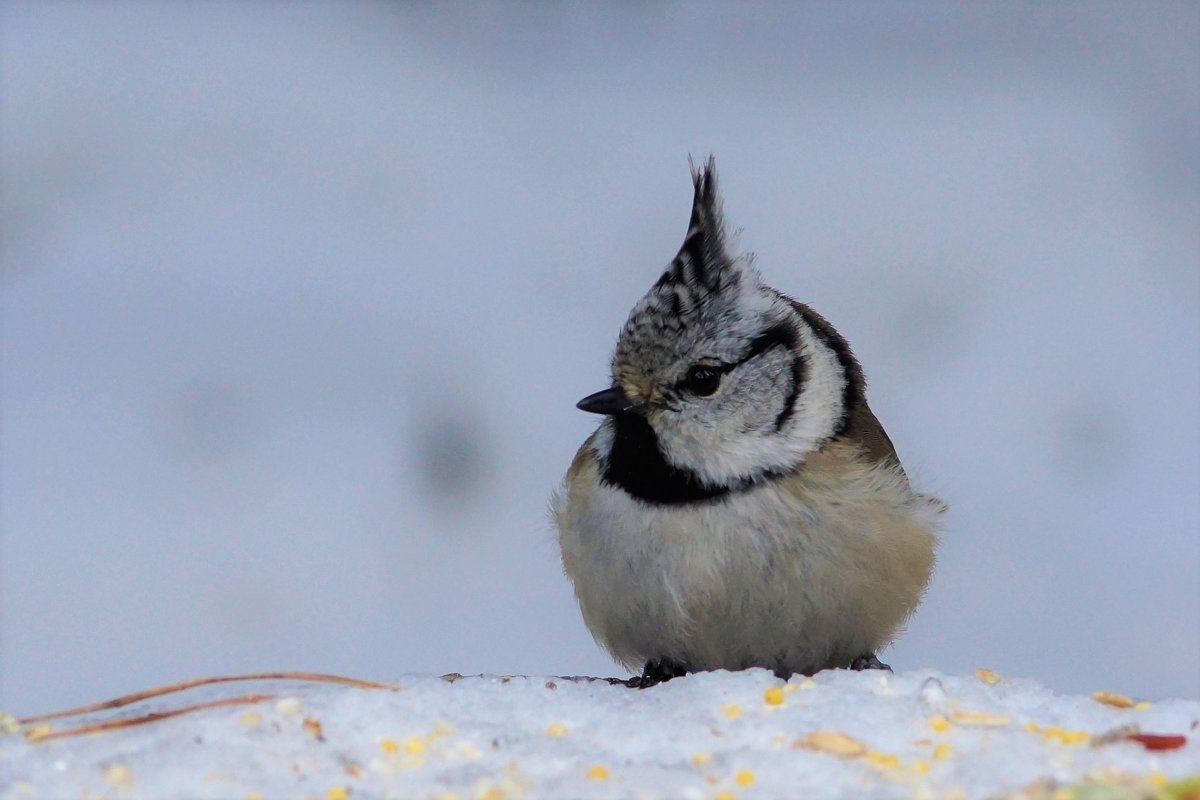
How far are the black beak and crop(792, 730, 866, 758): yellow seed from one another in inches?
23.7

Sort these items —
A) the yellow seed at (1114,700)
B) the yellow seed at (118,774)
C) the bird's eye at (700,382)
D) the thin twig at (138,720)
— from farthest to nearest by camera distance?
the bird's eye at (700,382) → the yellow seed at (1114,700) → the thin twig at (138,720) → the yellow seed at (118,774)

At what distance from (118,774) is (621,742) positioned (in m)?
0.46

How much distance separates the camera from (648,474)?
5.61 feet

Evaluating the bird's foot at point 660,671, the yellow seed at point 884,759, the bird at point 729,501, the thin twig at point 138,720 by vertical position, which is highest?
the bird at point 729,501

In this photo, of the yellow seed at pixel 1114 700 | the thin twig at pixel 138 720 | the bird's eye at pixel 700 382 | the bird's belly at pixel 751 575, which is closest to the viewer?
the thin twig at pixel 138 720

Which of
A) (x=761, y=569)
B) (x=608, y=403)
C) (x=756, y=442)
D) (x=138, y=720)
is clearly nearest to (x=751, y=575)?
(x=761, y=569)

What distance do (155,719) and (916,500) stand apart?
1040 mm

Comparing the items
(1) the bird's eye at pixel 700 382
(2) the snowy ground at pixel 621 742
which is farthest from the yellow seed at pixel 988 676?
(1) the bird's eye at pixel 700 382

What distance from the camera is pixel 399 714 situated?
52.2 inches

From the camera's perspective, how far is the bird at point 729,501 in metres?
1.64

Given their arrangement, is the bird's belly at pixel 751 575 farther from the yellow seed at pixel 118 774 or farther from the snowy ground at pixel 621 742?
the yellow seed at pixel 118 774

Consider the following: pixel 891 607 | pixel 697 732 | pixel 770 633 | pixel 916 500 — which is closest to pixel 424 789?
pixel 697 732

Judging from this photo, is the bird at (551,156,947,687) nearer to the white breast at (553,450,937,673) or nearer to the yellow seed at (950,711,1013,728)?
the white breast at (553,450,937,673)

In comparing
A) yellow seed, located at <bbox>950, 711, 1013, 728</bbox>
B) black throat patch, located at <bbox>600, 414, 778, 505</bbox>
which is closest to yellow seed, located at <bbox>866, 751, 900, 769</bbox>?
yellow seed, located at <bbox>950, 711, 1013, 728</bbox>
